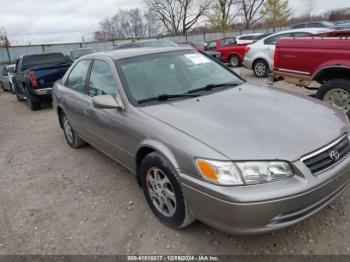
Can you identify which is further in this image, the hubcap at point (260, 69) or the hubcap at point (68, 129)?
the hubcap at point (260, 69)

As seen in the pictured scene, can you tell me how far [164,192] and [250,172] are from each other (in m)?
0.93

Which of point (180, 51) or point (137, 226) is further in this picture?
point (180, 51)

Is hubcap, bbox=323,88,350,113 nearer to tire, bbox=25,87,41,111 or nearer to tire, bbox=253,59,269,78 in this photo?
tire, bbox=253,59,269,78

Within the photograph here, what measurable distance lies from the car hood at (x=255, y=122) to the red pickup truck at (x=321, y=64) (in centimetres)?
226

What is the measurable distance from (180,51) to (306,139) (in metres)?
2.10

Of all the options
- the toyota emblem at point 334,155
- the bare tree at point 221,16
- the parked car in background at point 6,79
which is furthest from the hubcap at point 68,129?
the bare tree at point 221,16

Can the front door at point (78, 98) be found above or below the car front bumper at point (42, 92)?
above

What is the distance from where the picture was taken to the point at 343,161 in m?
2.33

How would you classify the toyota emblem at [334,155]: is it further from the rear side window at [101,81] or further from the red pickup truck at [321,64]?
the red pickup truck at [321,64]

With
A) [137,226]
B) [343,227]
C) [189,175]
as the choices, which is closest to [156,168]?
[189,175]

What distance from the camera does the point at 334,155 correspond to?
2.29 m

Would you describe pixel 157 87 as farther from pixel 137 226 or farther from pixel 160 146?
pixel 137 226

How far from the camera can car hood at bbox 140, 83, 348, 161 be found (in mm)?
2141

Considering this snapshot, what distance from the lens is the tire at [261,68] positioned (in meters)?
10.2
